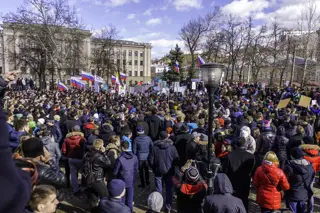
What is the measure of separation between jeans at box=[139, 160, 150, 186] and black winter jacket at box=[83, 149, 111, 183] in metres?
1.67

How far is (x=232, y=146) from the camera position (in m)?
6.23

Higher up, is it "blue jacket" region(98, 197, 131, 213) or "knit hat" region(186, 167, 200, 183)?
"knit hat" region(186, 167, 200, 183)

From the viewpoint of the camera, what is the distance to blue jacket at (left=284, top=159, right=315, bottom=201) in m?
4.94

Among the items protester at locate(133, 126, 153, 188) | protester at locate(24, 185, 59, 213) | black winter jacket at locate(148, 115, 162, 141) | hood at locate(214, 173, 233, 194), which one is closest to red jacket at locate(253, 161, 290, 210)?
hood at locate(214, 173, 233, 194)

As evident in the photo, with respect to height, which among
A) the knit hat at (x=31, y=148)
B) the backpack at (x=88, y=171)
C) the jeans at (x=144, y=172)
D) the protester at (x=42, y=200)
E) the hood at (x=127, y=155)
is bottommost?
the jeans at (x=144, y=172)

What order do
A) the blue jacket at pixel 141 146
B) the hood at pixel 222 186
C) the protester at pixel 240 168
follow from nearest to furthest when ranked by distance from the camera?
the hood at pixel 222 186
the protester at pixel 240 168
the blue jacket at pixel 141 146

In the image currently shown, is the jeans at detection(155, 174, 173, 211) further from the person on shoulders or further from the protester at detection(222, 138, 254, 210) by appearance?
the person on shoulders

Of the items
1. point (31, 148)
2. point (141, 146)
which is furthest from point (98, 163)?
point (31, 148)

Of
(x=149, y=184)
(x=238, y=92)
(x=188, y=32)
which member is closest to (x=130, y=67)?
(x=188, y=32)

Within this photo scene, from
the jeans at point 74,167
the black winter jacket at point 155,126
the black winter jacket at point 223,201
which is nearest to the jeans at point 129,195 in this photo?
the jeans at point 74,167

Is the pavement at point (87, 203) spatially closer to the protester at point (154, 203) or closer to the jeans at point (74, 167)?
the jeans at point (74, 167)

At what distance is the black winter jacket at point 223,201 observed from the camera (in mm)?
3609

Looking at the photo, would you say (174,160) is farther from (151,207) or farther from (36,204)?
(36,204)

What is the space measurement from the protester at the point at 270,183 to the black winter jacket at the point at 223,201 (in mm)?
1275
